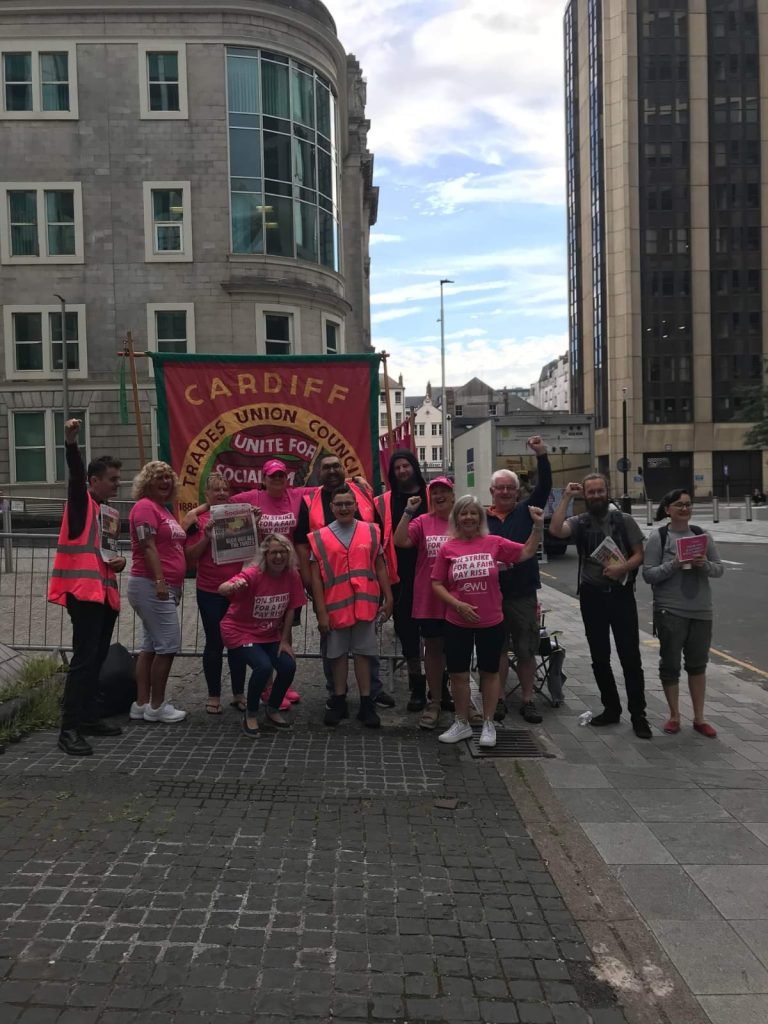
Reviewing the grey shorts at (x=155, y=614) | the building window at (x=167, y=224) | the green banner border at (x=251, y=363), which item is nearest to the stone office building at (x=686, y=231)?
the building window at (x=167, y=224)

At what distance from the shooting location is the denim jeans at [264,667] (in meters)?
5.77

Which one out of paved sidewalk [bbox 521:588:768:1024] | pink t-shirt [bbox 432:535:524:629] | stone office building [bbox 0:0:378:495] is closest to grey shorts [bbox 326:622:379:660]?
pink t-shirt [bbox 432:535:524:629]

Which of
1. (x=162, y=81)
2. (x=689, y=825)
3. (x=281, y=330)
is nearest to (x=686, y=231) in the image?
(x=281, y=330)

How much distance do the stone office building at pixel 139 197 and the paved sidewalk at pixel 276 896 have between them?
962 inches

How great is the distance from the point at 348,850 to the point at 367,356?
14.0 ft

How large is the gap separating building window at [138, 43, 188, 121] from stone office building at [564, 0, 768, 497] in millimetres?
44969

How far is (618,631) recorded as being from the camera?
20.0 ft

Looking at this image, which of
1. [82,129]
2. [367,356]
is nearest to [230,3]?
[82,129]

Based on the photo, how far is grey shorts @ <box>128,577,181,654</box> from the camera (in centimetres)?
586

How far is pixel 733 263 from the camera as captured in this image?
65625mm

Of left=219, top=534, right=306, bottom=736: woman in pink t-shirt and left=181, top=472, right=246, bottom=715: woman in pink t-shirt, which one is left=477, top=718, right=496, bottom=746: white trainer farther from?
left=181, top=472, right=246, bottom=715: woman in pink t-shirt

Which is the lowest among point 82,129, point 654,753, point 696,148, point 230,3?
point 654,753

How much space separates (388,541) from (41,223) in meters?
26.2

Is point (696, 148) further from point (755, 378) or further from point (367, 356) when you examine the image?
point (367, 356)
